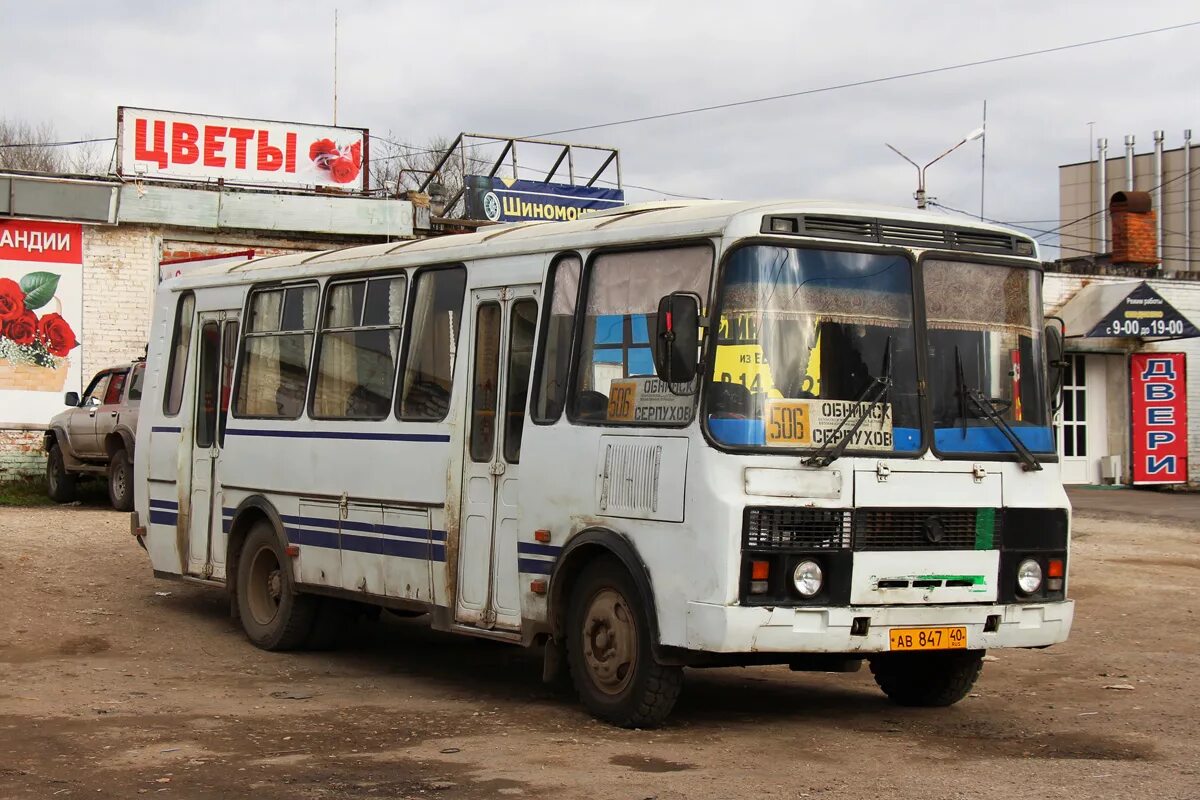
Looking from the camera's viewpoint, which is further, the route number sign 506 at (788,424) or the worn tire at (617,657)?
the worn tire at (617,657)

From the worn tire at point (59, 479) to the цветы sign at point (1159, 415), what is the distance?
16561 mm

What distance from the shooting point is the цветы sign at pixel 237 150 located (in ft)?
80.5

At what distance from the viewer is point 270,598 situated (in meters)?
11.6

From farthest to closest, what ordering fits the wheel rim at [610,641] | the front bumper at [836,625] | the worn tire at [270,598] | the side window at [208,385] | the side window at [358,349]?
the side window at [208,385], the worn tire at [270,598], the side window at [358,349], the wheel rim at [610,641], the front bumper at [836,625]

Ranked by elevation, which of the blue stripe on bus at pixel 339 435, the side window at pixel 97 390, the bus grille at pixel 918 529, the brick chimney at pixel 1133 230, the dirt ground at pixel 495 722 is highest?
the brick chimney at pixel 1133 230

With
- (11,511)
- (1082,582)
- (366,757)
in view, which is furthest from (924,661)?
(11,511)

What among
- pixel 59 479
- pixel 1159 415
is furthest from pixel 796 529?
pixel 1159 415

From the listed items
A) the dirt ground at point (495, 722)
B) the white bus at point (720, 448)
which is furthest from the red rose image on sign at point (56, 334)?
the white bus at point (720, 448)

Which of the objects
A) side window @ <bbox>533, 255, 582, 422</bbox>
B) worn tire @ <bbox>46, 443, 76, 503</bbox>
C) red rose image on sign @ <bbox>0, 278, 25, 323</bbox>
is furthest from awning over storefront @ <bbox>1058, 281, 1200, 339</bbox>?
side window @ <bbox>533, 255, 582, 422</bbox>

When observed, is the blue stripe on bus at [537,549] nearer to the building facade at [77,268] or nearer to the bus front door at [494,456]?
the bus front door at [494,456]

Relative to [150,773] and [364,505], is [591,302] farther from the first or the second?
[150,773]

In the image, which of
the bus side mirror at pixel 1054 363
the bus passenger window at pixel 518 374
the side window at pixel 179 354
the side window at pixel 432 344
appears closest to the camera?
the bus side mirror at pixel 1054 363

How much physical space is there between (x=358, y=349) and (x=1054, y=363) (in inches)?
177

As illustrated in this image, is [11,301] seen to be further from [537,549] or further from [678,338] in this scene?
[678,338]
